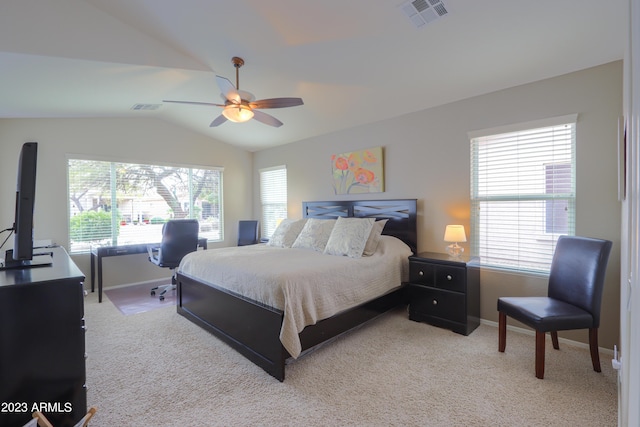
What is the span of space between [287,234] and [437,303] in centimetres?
208

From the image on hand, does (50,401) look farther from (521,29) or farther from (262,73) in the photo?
(521,29)

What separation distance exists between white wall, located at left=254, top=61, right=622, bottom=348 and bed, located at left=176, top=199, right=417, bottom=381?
0.99ft

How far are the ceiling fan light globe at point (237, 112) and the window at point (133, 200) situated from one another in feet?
9.90

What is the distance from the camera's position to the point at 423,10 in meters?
2.20

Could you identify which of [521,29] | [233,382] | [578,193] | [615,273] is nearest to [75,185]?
[233,382]

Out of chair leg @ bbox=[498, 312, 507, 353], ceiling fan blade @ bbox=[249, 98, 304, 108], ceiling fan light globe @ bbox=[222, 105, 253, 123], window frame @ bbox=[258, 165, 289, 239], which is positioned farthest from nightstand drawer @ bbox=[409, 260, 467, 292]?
window frame @ bbox=[258, 165, 289, 239]

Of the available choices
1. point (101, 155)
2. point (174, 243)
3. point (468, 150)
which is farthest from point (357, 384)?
point (101, 155)

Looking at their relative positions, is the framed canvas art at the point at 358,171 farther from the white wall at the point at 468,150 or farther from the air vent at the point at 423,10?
the air vent at the point at 423,10

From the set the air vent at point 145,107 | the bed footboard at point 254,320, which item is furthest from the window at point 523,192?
the air vent at point 145,107

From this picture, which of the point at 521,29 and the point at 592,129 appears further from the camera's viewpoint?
the point at 592,129

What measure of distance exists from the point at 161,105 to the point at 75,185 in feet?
5.86

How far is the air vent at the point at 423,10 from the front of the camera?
6.98ft

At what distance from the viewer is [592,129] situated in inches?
102

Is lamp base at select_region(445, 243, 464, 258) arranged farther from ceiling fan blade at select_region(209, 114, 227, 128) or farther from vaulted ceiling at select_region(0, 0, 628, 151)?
ceiling fan blade at select_region(209, 114, 227, 128)
